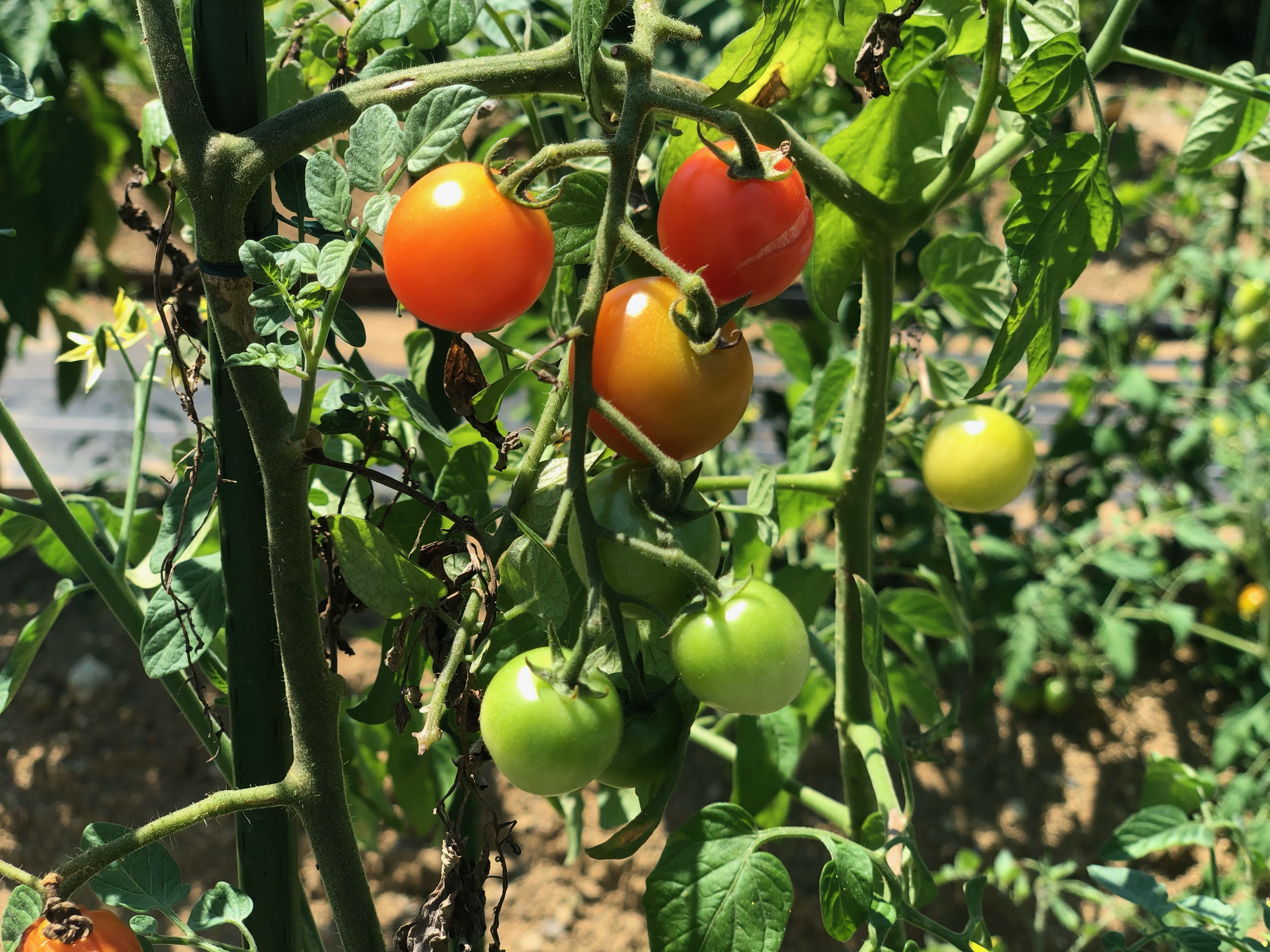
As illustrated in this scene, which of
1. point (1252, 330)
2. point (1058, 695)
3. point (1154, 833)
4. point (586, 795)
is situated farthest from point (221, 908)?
point (1252, 330)

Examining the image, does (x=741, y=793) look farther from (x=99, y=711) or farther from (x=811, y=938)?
(x=99, y=711)

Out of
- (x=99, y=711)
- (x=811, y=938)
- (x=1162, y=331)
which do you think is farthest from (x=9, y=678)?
(x=1162, y=331)

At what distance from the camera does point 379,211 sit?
0.40 m

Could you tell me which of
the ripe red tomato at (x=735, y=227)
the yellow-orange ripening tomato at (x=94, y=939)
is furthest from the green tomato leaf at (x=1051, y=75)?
the yellow-orange ripening tomato at (x=94, y=939)

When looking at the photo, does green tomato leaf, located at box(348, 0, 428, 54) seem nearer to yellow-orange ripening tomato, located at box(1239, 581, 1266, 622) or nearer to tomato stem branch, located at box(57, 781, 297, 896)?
tomato stem branch, located at box(57, 781, 297, 896)

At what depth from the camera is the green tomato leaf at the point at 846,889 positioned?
0.53m

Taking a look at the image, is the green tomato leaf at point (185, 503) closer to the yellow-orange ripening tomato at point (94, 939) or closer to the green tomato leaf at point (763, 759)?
the yellow-orange ripening tomato at point (94, 939)

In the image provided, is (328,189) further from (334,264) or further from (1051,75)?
(1051,75)

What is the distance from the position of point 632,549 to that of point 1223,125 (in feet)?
1.62

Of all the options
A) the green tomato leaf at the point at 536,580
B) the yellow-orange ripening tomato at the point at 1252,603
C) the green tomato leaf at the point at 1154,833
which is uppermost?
the green tomato leaf at the point at 536,580

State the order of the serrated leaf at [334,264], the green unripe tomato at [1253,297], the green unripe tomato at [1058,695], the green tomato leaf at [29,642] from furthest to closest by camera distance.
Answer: the green unripe tomato at [1058,695] → the green unripe tomato at [1253,297] → the green tomato leaf at [29,642] → the serrated leaf at [334,264]

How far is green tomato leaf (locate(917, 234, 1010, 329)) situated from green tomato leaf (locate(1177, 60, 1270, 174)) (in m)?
0.13

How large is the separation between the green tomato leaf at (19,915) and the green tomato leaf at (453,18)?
0.42 meters

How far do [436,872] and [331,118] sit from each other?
1250mm
